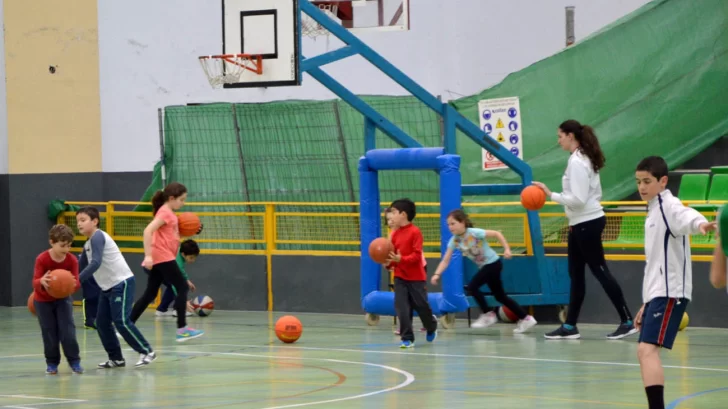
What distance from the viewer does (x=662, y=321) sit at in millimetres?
8422

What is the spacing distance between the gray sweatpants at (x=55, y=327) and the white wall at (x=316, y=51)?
10894 mm

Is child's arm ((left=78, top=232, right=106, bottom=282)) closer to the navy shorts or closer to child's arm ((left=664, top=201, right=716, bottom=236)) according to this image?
the navy shorts

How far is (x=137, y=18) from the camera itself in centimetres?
2320

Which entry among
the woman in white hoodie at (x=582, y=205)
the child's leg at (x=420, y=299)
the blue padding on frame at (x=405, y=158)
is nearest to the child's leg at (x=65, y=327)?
→ the child's leg at (x=420, y=299)

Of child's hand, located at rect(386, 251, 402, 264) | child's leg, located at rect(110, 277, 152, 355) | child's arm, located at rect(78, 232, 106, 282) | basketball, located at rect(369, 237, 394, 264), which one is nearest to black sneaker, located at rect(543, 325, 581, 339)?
child's hand, located at rect(386, 251, 402, 264)

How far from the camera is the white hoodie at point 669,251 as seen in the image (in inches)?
334

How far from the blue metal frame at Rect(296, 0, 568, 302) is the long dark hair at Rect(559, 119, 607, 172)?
2.07 metres

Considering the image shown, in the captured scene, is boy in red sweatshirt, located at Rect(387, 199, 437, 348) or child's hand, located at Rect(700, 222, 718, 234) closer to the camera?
child's hand, located at Rect(700, 222, 718, 234)

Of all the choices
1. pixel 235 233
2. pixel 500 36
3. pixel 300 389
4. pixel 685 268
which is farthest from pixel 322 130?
pixel 685 268

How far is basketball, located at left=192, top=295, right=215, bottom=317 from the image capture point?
18703 mm

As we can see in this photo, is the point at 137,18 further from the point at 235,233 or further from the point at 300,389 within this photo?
the point at 300,389

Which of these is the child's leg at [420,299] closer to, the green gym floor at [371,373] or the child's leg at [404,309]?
the child's leg at [404,309]

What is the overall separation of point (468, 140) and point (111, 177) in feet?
24.8

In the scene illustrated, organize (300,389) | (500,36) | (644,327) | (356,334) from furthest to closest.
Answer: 1. (500,36)
2. (356,334)
3. (300,389)
4. (644,327)
